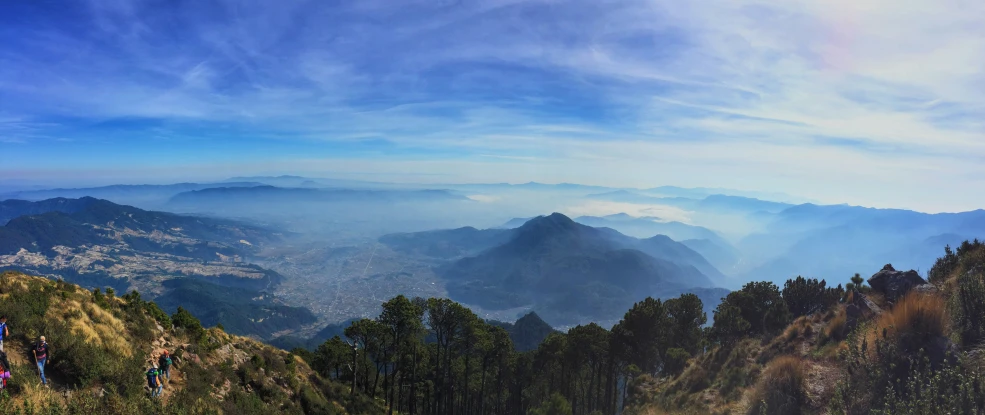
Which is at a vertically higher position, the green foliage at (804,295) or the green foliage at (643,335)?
the green foliage at (804,295)

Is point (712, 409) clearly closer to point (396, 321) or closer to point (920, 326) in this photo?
point (920, 326)

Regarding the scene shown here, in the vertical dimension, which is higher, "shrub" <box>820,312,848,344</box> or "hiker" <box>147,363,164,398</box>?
"shrub" <box>820,312,848,344</box>

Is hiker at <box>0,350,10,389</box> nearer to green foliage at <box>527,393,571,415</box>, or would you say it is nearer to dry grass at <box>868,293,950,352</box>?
green foliage at <box>527,393,571,415</box>

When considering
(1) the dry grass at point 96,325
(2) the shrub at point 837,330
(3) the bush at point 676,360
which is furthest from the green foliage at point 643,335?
(1) the dry grass at point 96,325

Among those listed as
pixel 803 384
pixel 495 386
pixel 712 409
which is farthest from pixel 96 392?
pixel 495 386

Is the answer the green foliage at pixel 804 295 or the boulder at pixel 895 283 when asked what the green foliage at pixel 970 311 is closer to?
the boulder at pixel 895 283

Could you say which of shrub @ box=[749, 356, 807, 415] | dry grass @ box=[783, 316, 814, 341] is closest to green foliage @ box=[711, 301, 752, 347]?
dry grass @ box=[783, 316, 814, 341]
